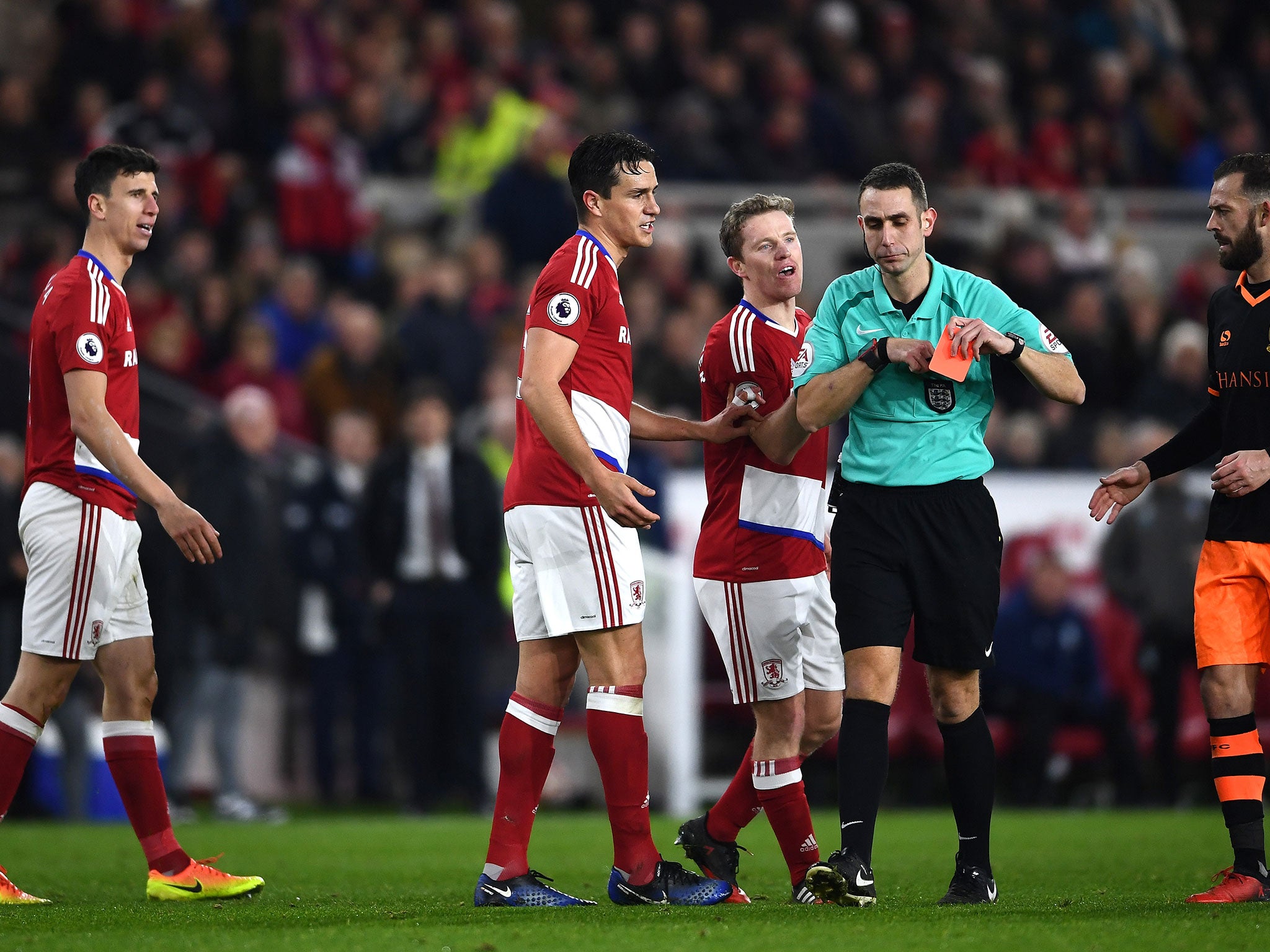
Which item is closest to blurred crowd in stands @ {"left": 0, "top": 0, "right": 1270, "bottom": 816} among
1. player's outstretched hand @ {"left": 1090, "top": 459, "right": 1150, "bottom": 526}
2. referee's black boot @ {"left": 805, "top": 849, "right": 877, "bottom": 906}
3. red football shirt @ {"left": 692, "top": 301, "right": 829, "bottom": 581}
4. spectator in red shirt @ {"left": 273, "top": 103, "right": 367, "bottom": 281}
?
spectator in red shirt @ {"left": 273, "top": 103, "right": 367, "bottom": 281}

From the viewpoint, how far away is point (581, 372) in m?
5.61

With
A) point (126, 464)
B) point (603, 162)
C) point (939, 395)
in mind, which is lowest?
point (126, 464)

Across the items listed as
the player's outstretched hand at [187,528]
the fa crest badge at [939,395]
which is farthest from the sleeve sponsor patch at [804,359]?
the player's outstretched hand at [187,528]

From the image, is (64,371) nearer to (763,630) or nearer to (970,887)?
(763,630)

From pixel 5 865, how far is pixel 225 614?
3356 millimetres

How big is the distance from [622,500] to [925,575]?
1.06 m

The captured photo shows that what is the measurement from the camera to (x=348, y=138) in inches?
601

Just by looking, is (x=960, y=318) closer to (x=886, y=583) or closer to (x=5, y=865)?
(x=886, y=583)

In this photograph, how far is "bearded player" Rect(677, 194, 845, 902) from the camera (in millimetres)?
5980

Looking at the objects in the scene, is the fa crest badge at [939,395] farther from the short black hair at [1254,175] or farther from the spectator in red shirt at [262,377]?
the spectator in red shirt at [262,377]

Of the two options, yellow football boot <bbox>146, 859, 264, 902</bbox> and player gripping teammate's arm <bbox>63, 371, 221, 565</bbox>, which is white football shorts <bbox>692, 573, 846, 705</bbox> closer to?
player gripping teammate's arm <bbox>63, 371, 221, 565</bbox>

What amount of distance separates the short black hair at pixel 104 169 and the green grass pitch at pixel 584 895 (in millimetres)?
2620

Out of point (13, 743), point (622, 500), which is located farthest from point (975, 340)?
point (13, 743)

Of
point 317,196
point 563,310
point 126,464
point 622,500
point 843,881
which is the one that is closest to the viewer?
point 843,881
